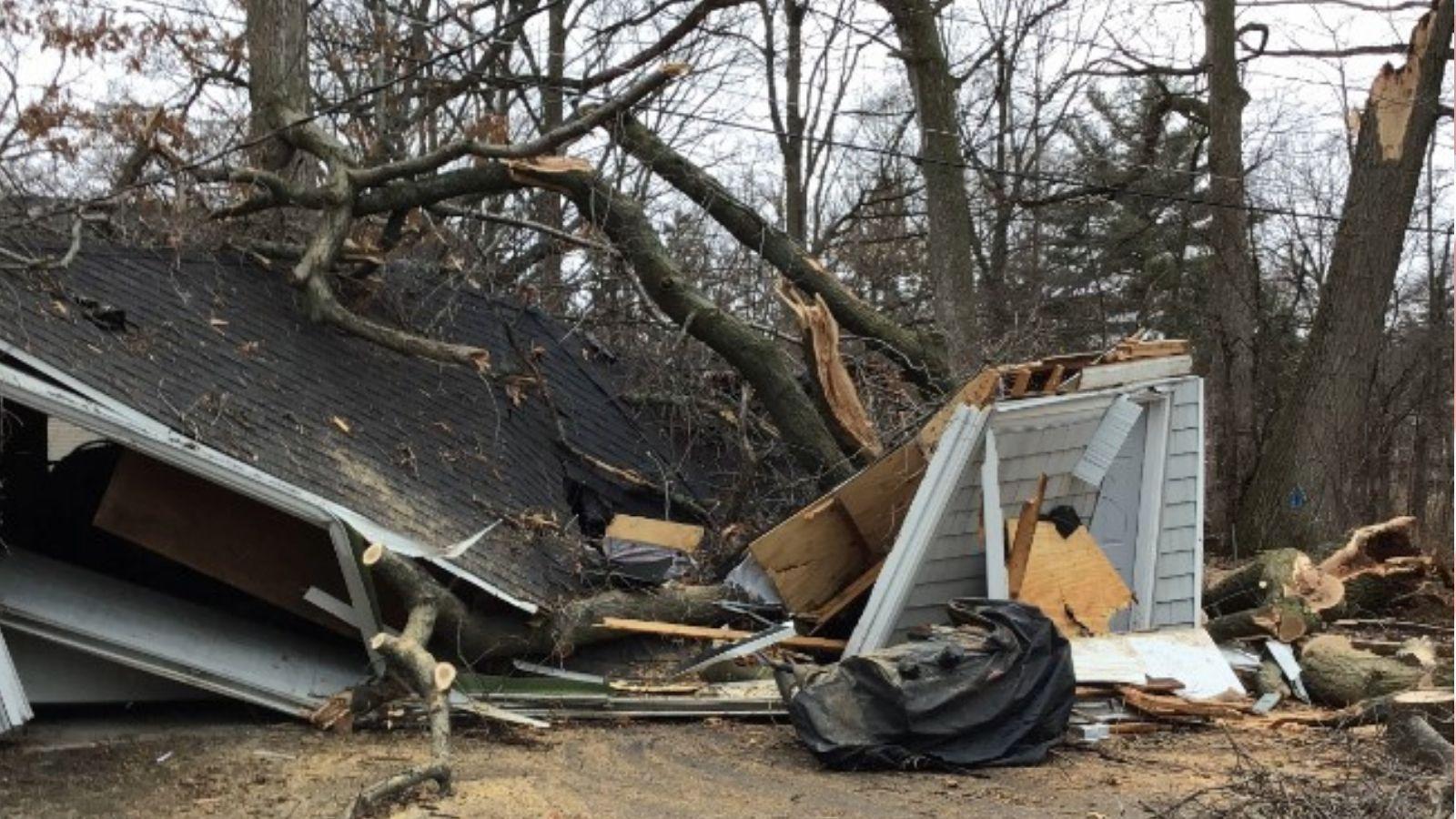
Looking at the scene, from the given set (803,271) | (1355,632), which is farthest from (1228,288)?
(1355,632)

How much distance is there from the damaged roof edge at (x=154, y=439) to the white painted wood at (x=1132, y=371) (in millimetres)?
4174

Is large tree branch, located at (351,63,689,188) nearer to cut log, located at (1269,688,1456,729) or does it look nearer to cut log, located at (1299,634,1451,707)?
cut log, located at (1299,634,1451,707)

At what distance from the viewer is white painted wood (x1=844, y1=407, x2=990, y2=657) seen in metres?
7.80

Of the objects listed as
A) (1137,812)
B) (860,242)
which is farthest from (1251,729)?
(860,242)

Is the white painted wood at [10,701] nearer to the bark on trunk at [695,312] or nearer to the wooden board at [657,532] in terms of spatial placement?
the wooden board at [657,532]

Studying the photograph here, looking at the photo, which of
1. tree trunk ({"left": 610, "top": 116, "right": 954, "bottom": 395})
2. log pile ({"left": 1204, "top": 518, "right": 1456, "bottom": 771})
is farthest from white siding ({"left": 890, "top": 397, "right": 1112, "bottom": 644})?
tree trunk ({"left": 610, "top": 116, "right": 954, "bottom": 395})

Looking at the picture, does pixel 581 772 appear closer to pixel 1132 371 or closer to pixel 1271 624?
pixel 1132 371

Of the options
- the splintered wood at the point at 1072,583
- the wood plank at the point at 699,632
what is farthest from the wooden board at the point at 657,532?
the splintered wood at the point at 1072,583

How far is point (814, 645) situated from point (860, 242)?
13.1 metres

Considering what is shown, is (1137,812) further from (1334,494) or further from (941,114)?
(941,114)

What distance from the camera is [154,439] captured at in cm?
674

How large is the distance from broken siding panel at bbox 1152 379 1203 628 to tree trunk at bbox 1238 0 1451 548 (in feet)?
15.9

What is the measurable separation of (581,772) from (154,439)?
2690mm

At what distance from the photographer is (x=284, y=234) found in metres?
10.7
